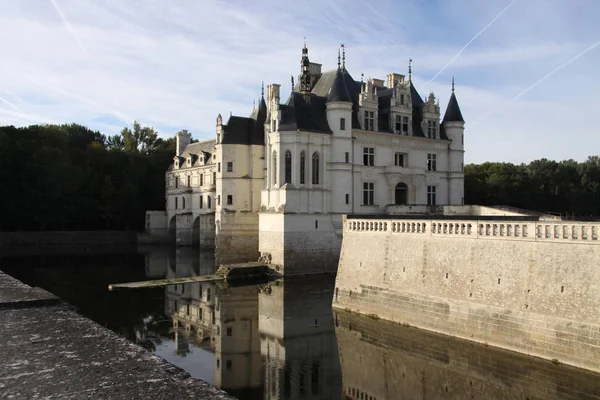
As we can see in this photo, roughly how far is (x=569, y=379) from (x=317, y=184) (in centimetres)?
2074

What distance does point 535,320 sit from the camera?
1359 centimetres

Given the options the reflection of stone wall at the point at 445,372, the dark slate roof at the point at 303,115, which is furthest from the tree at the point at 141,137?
the reflection of stone wall at the point at 445,372

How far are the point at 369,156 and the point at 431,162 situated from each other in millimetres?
5022

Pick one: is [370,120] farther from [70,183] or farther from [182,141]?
[70,183]

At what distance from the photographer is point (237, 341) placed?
17688 millimetres

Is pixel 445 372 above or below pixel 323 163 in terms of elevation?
below

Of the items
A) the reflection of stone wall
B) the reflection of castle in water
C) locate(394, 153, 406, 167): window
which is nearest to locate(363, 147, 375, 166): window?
locate(394, 153, 406, 167): window

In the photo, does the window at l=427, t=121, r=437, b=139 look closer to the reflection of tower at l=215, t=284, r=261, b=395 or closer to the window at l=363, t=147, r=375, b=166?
the window at l=363, t=147, r=375, b=166

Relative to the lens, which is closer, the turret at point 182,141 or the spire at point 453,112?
the spire at point 453,112

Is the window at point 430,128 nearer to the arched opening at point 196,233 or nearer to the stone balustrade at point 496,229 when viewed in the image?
the stone balustrade at point 496,229

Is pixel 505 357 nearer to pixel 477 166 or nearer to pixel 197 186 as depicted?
pixel 197 186

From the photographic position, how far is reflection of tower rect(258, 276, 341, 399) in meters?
13.4

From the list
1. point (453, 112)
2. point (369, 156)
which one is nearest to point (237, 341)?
point (369, 156)

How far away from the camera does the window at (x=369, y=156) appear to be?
3350cm
